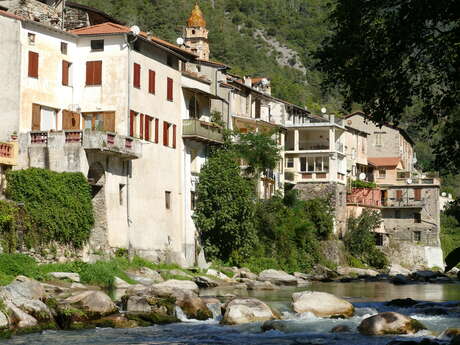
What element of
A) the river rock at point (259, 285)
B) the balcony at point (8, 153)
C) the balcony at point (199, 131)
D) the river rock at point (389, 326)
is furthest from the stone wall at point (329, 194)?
the river rock at point (389, 326)

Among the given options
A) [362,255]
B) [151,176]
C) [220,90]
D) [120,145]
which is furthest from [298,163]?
[120,145]

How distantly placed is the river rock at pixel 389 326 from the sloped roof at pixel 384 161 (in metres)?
74.6

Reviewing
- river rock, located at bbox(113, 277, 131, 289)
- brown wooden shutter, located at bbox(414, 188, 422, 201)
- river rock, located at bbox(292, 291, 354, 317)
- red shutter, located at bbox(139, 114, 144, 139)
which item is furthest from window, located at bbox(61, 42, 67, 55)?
brown wooden shutter, located at bbox(414, 188, 422, 201)

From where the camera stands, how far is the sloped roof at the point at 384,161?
354 feet

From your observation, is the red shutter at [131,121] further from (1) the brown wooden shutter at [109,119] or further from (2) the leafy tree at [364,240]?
(2) the leafy tree at [364,240]

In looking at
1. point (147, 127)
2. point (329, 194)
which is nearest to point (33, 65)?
point (147, 127)

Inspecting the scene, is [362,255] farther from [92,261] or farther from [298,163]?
[92,261]

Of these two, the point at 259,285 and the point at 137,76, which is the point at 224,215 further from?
the point at 137,76

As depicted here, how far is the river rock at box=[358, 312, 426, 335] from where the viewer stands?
32375mm

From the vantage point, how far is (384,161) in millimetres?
108938

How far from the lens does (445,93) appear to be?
2569 centimetres

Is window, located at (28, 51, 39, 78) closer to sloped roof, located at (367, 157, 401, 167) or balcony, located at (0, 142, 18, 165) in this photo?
balcony, located at (0, 142, 18, 165)

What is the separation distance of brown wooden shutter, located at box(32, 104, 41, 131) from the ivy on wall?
13.5 feet

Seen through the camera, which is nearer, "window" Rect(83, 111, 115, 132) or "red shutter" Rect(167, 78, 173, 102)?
"window" Rect(83, 111, 115, 132)
